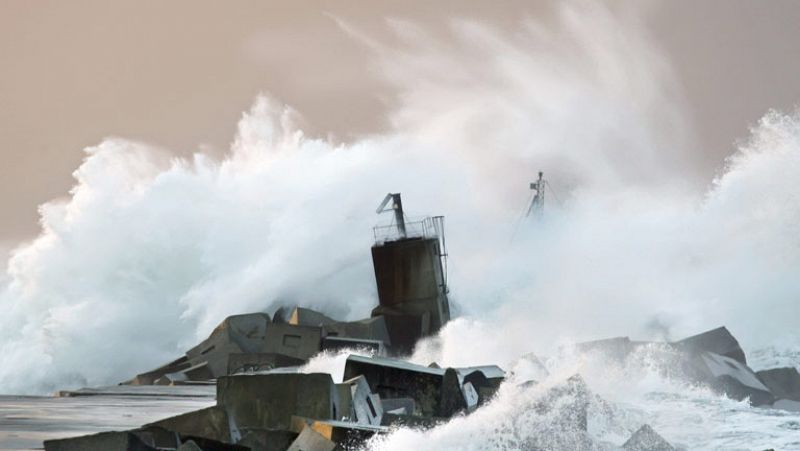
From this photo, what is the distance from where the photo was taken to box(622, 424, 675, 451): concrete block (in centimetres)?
955

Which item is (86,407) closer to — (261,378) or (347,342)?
(261,378)

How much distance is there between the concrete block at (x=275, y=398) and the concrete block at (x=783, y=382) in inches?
561

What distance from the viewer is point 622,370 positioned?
20031 millimetres

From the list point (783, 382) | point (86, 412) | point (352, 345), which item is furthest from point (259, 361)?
point (86, 412)

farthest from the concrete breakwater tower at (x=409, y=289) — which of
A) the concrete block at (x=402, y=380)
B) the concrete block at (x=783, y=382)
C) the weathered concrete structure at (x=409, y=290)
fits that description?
the concrete block at (x=402, y=380)

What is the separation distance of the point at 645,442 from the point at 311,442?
9.25ft

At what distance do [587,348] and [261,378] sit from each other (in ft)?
44.8

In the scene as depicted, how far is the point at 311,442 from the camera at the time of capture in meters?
8.22

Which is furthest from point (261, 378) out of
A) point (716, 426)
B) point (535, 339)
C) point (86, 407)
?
point (535, 339)

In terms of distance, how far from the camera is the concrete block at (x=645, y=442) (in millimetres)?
9547

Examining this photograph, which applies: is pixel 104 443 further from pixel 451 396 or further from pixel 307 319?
pixel 307 319

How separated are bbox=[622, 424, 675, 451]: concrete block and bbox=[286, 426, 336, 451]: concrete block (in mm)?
2585

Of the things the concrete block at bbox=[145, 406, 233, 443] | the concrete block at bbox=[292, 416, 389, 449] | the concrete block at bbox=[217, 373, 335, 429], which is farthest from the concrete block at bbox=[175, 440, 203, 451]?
the concrete block at bbox=[217, 373, 335, 429]

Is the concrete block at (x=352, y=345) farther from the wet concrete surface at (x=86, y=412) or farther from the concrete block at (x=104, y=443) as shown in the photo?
the concrete block at (x=104, y=443)
